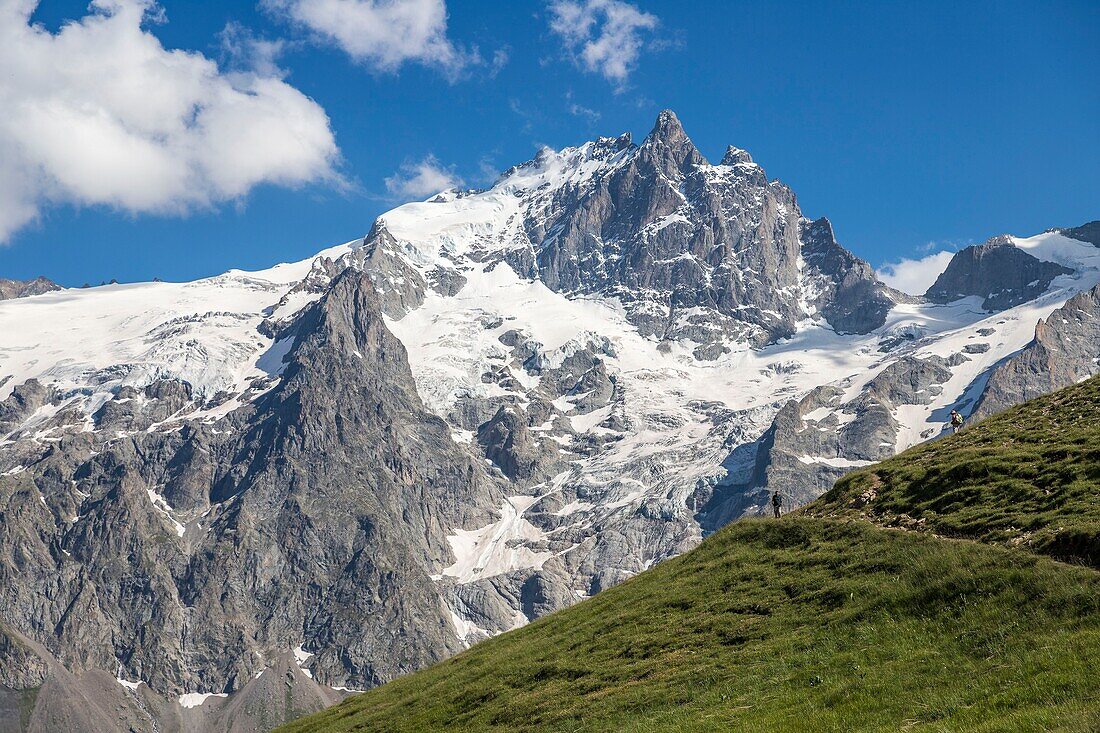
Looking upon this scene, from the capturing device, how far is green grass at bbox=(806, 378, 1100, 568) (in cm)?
4394

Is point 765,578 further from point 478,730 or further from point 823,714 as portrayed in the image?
point 823,714

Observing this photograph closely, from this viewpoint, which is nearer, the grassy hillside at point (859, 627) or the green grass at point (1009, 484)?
the grassy hillside at point (859, 627)

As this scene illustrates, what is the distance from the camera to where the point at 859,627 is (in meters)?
42.7

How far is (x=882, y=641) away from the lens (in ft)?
133

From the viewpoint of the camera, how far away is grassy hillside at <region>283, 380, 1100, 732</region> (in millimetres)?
33781

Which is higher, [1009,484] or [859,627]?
[1009,484]

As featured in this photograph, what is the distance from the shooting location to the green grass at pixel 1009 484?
43.9 m

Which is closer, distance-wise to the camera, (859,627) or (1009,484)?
(859,627)

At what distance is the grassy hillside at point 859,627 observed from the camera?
3378 cm

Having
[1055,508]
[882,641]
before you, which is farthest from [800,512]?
[882,641]

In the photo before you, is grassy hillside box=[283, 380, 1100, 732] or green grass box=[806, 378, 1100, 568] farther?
green grass box=[806, 378, 1100, 568]

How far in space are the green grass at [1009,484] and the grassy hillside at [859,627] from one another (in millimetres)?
142

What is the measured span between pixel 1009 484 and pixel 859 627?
13108mm

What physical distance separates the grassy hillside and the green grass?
0.14 meters
